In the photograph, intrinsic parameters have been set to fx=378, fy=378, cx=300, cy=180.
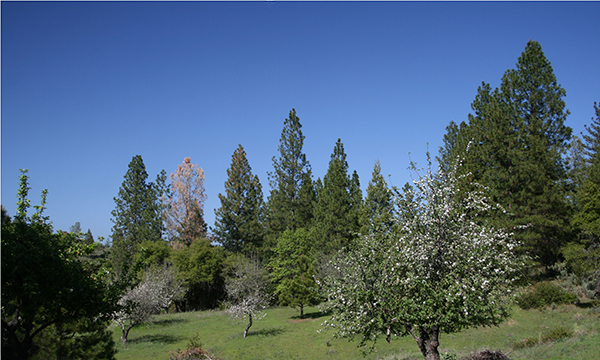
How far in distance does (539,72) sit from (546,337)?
98.9 ft

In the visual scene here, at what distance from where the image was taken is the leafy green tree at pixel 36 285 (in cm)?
1012

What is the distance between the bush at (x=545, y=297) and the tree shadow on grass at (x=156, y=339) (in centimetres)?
2703

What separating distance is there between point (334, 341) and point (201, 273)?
2765 centimetres

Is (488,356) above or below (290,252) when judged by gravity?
below

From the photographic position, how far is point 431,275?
1098 centimetres

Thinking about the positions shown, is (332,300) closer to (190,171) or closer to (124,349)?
(124,349)

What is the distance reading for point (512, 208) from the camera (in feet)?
115

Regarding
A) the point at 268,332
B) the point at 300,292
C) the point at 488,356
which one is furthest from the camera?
the point at 300,292

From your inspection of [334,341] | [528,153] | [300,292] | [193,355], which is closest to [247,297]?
[300,292]

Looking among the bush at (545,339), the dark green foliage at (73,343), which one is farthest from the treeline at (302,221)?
the bush at (545,339)

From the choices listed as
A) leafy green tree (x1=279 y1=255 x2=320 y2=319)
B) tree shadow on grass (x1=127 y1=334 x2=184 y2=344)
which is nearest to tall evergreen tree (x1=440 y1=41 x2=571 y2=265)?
leafy green tree (x1=279 y1=255 x2=320 y2=319)

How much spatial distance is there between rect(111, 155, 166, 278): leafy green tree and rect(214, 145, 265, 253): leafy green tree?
9.68 m

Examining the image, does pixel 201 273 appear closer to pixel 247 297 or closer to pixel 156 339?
pixel 156 339

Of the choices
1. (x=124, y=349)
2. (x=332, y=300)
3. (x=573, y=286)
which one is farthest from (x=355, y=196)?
(x=332, y=300)
